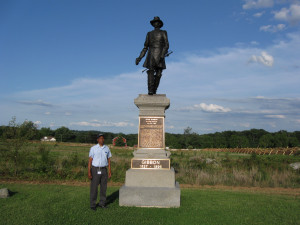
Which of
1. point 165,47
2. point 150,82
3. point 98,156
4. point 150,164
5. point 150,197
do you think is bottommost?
point 150,197

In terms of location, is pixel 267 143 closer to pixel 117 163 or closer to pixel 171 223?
pixel 117 163

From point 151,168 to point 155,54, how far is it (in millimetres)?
3392

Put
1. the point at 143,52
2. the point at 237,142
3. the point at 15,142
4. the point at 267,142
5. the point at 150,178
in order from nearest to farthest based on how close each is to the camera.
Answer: the point at 150,178
the point at 143,52
the point at 15,142
the point at 237,142
the point at 267,142

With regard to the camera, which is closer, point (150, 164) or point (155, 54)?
point (150, 164)

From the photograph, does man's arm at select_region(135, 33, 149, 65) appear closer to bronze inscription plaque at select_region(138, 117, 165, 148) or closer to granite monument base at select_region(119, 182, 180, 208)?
bronze inscription plaque at select_region(138, 117, 165, 148)

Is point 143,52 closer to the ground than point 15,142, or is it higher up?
higher up

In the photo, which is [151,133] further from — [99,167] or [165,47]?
[165,47]

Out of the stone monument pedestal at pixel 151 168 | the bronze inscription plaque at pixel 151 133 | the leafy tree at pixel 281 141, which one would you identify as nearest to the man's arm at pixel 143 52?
the stone monument pedestal at pixel 151 168

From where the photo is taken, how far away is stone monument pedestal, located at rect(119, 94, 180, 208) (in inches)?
269

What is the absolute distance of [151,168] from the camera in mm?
7289

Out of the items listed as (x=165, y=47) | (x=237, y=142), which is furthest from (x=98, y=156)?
(x=237, y=142)

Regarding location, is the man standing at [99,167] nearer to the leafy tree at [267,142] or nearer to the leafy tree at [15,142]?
the leafy tree at [15,142]

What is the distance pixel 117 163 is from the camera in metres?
18.8

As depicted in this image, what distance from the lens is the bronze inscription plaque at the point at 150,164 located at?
7.30 m
